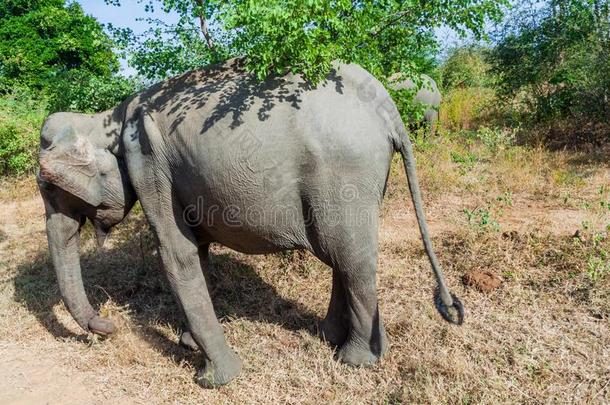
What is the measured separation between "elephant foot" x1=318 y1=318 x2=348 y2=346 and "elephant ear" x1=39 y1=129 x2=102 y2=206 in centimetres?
187

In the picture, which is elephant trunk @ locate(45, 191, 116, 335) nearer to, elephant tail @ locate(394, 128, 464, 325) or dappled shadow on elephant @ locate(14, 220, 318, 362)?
dappled shadow on elephant @ locate(14, 220, 318, 362)

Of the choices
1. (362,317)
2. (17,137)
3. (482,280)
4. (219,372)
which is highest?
(17,137)

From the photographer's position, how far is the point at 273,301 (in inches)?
167

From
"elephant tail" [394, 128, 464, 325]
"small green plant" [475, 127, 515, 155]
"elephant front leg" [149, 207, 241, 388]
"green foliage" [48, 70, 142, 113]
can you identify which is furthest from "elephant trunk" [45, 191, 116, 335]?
"small green plant" [475, 127, 515, 155]

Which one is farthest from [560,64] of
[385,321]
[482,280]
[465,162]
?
[385,321]

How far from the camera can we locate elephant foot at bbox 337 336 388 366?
3.17m

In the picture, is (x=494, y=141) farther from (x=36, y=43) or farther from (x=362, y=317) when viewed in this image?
(x=36, y=43)

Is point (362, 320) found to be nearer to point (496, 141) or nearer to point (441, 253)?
point (441, 253)

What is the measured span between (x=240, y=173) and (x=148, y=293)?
2.51 m

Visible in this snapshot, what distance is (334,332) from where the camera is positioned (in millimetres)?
3486

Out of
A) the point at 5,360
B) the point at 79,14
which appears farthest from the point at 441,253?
the point at 79,14

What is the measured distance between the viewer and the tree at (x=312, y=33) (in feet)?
8.66

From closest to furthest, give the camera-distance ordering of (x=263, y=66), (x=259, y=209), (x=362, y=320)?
(x=263, y=66) → (x=259, y=209) → (x=362, y=320)

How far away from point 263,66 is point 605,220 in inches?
158
